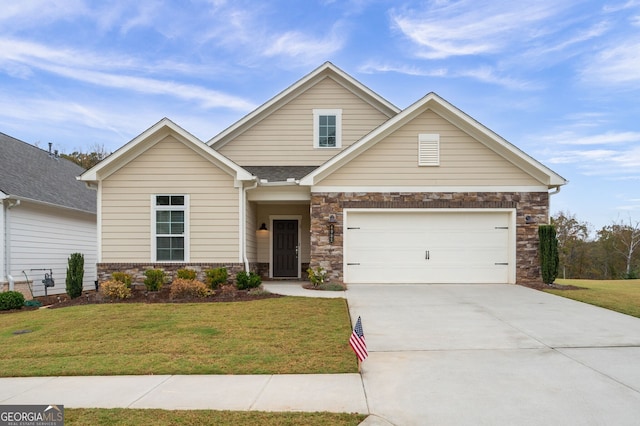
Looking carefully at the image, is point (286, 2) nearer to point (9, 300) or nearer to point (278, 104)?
point (278, 104)

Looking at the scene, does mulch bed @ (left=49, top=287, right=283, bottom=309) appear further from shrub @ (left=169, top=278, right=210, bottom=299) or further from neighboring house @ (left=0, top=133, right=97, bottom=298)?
neighboring house @ (left=0, top=133, right=97, bottom=298)

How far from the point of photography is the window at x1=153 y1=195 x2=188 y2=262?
42.0 ft

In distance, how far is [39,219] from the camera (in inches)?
589

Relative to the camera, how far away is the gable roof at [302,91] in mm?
15586

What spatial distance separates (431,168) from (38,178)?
1418 centimetres

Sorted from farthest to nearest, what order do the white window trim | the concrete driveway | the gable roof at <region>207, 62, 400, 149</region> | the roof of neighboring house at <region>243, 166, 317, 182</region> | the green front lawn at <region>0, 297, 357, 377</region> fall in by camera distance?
the gable roof at <region>207, 62, 400, 149</region> → the roof of neighboring house at <region>243, 166, 317, 182</region> → the white window trim → the green front lawn at <region>0, 297, 357, 377</region> → the concrete driveway

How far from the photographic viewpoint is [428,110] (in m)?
13.3

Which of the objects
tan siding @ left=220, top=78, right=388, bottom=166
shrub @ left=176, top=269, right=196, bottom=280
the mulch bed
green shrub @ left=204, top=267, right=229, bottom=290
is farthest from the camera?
tan siding @ left=220, top=78, right=388, bottom=166

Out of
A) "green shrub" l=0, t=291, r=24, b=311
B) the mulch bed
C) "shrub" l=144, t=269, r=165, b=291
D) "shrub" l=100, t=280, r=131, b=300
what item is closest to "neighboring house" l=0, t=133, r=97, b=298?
"green shrub" l=0, t=291, r=24, b=311

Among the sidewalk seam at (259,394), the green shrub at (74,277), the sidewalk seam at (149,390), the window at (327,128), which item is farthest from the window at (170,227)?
the sidewalk seam at (259,394)

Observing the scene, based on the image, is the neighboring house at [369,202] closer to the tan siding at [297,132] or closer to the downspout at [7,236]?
the tan siding at [297,132]

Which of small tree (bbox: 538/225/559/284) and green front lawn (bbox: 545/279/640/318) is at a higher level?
small tree (bbox: 538/225/559/284)

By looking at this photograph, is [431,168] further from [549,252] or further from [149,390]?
[149,390]

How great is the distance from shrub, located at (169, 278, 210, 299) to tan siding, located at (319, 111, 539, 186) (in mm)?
4600
